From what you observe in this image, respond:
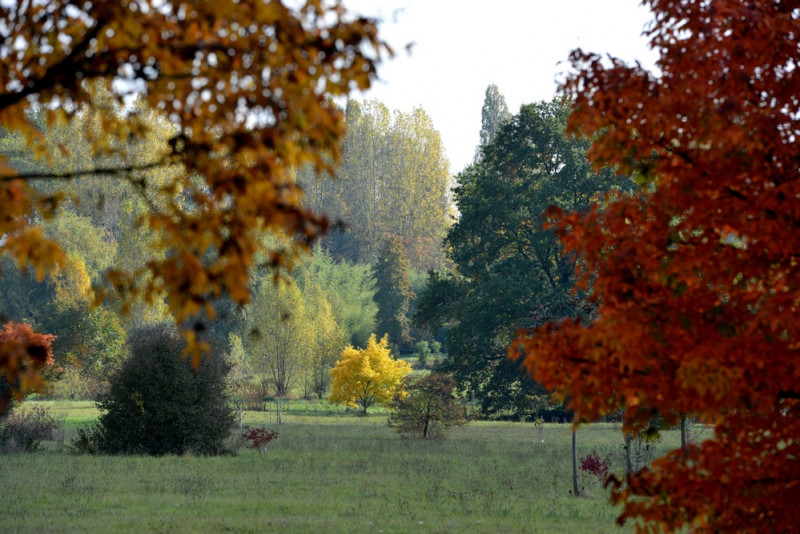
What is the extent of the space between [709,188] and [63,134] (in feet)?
230

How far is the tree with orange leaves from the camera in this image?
15.8ft

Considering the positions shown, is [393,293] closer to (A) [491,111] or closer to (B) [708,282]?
(A) [491,111]

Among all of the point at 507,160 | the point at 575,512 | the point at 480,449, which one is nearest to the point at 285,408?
the point at 507,160

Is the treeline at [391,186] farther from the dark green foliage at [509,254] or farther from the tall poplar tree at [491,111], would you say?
the dark green foliage at [509,254]

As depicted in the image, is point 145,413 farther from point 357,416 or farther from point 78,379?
point 78,379

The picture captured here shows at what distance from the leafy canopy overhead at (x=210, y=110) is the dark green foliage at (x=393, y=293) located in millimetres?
59749

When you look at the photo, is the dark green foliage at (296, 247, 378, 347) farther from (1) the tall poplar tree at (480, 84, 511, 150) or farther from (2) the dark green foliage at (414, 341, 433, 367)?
(1) the tall poplar tree at (480, 84, 511, 150)

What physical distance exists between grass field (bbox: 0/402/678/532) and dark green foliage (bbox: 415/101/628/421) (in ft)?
20.3

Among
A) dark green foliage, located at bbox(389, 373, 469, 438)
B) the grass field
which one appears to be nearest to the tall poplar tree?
dark green foliage, located at bbox(389, 373, 469, 438)

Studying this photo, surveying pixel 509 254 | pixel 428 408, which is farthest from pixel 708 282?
pixel 509 254

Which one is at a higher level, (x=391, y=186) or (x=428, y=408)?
(x=391, y=186)

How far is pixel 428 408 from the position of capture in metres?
26.8

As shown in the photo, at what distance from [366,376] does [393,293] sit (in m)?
29.3

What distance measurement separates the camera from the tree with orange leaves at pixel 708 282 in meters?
4.82
